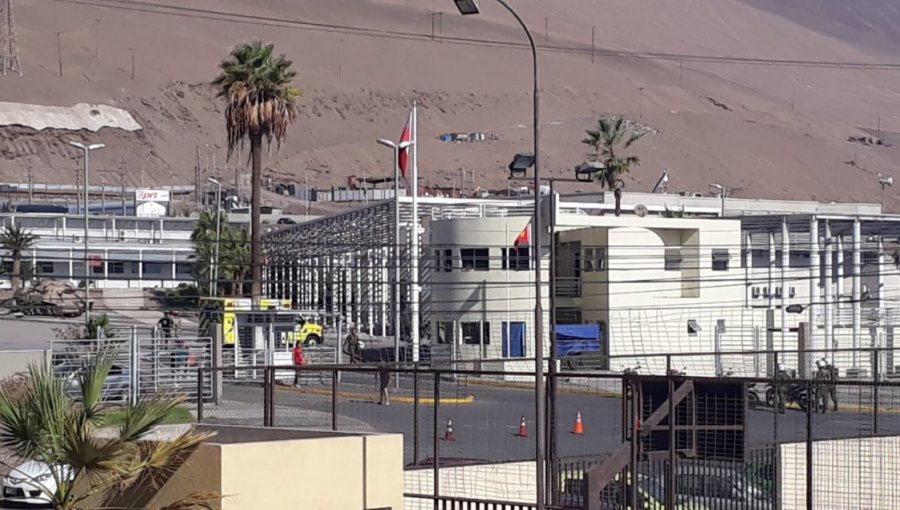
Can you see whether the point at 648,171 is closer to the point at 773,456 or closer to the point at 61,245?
the point at 61,245

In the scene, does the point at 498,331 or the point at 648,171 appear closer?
the point at 498,331

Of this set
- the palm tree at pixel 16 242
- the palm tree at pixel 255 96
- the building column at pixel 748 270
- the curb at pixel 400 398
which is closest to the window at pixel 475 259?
the palm tree at pixel 255 96

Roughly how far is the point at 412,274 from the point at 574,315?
6293 millimetres

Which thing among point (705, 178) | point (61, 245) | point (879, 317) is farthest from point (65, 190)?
point (879, 317)

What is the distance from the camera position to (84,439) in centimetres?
1380

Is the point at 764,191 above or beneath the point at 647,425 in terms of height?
above

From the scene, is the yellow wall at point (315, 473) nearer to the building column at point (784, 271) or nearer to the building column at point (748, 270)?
the building column at point (784, 271)

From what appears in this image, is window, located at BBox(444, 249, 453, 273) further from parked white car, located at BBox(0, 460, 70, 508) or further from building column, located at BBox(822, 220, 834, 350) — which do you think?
parked white car, located at BBox(0, 460, 70, 508)

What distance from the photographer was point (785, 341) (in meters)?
48.4

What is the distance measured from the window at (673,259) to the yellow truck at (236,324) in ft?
47.0

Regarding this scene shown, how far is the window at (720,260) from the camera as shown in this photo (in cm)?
5519

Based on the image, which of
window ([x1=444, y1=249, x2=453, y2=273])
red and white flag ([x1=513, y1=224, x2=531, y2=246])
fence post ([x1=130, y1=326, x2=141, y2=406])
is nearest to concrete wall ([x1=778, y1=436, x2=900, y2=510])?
fence post ([x1=130, y1=326, x2=141, y2=406])

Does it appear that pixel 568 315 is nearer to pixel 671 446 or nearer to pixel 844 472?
pixel 844 472

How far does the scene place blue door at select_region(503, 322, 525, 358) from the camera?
49.9m
